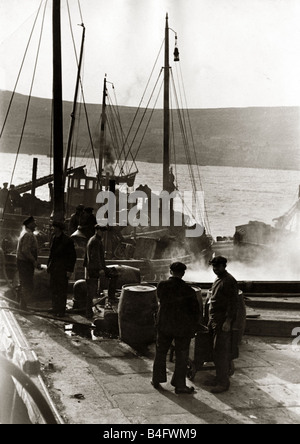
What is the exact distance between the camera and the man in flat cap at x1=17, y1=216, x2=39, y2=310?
983 centimetres

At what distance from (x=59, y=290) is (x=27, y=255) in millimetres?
967

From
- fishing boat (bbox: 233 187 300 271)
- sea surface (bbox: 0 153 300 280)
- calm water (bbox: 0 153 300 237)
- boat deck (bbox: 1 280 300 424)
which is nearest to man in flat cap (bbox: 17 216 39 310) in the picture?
boat deck (bbox: 1 280 300 424)

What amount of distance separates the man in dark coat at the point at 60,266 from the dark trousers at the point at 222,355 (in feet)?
13.1

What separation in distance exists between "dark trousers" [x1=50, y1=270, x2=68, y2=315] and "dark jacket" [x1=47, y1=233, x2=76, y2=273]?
9 centimetres

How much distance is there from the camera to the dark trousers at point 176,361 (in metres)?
6.43

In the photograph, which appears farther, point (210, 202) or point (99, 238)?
point (210, 202)

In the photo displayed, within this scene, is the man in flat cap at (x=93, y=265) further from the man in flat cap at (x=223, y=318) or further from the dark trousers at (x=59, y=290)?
the man in flat cap at (x=223, y=318)

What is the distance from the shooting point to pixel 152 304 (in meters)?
8.36

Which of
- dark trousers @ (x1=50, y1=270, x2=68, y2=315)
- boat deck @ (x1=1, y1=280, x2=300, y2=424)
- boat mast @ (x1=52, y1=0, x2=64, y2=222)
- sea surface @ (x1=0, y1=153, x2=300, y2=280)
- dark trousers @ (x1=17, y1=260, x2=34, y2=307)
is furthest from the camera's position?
sea surface @ (x1=0, y1=153, x2=300, y2=280)

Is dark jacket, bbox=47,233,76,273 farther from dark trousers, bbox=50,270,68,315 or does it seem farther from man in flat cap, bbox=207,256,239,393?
man in flat cap, bbox=207,256,239,393

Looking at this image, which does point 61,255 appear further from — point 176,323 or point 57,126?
point 57,126

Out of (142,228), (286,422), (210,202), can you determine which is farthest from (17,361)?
(210,202)
